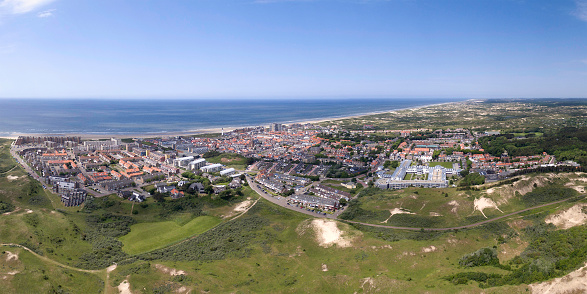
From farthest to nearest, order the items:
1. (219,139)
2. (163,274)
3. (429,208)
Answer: (219,139) < (429,208) < (163,274)

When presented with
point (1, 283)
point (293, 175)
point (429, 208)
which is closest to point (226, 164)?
point (293, 175)

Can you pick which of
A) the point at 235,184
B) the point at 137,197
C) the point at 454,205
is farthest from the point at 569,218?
the point at 137,197

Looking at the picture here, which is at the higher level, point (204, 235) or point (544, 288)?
point (544, 288)

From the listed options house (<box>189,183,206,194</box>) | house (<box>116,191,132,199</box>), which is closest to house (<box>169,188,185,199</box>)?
house (<box>189,183,206,194</box>)

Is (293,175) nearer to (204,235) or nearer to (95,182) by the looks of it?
(204,235)

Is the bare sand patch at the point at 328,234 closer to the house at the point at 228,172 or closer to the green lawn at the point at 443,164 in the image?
the house at the point at 228,172

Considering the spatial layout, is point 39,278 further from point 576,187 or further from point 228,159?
point 576,187
